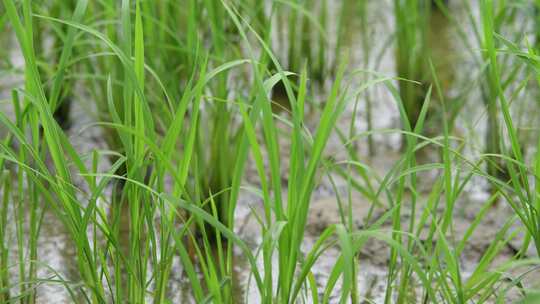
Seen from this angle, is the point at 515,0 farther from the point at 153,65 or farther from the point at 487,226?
the point at 153,65

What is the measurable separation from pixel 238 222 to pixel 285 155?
34cm

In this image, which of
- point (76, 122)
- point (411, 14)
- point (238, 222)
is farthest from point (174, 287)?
point (411, 14)

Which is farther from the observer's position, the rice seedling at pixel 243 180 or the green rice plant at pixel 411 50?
the green rice plant at pixel 411 50

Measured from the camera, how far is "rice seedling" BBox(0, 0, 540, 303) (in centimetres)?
113

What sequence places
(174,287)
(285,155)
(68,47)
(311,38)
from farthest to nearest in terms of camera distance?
(311,38)
(285,155)
(174,287)
(68,47)

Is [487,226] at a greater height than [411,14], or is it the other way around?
[411,14]

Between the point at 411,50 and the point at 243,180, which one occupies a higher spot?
the point at 411,50

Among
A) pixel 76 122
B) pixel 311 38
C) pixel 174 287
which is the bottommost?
A: pixel 174 287

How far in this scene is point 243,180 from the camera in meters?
1.88

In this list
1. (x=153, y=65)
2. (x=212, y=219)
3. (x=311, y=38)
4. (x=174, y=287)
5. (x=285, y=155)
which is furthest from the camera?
(x=311, y=38)

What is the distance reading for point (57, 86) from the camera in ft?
3.98

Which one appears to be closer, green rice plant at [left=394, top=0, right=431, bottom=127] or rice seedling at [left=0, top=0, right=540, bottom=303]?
rice seedling at [left=0, top=0, right=540, bottom=303]

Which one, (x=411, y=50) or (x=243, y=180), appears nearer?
(x=243, y=180)

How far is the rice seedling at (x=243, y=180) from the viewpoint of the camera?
44.5 inches
